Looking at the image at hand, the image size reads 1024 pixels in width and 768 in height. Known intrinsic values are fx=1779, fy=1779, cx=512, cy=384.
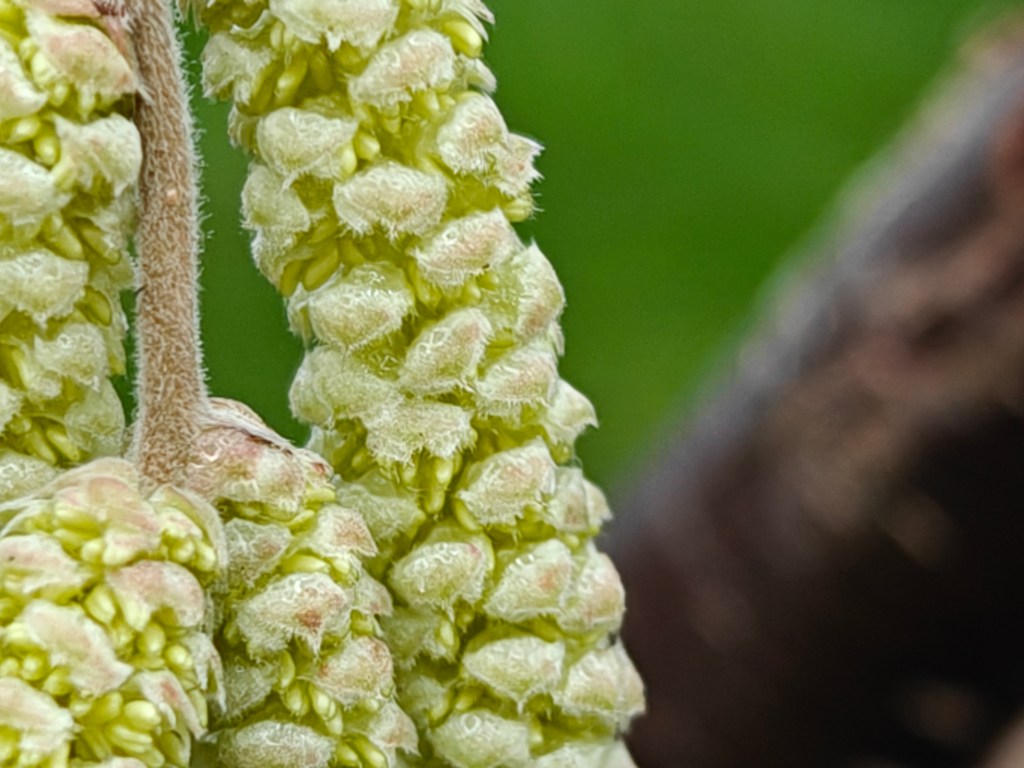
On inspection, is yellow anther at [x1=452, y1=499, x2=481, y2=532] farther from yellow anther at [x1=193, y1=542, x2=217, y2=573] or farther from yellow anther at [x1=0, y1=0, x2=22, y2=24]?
yellow anther at [x1=0, y1=0, x2=22, y2=24]

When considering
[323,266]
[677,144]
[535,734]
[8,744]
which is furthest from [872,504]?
[677,144]

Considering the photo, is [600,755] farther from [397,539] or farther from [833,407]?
[833,407]

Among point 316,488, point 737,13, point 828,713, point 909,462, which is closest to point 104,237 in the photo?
point 316,488

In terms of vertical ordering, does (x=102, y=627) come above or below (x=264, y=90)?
below

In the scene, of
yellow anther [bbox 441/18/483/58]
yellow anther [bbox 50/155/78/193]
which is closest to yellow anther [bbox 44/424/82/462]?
yellow anther [bbox 50/155/78/193]

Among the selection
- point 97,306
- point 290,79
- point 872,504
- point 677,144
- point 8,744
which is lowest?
point 677,144

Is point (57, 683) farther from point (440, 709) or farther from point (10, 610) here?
point (440, 709)

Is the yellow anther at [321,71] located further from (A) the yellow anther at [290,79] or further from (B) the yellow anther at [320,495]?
(B) the yellow anther at [320,495]
